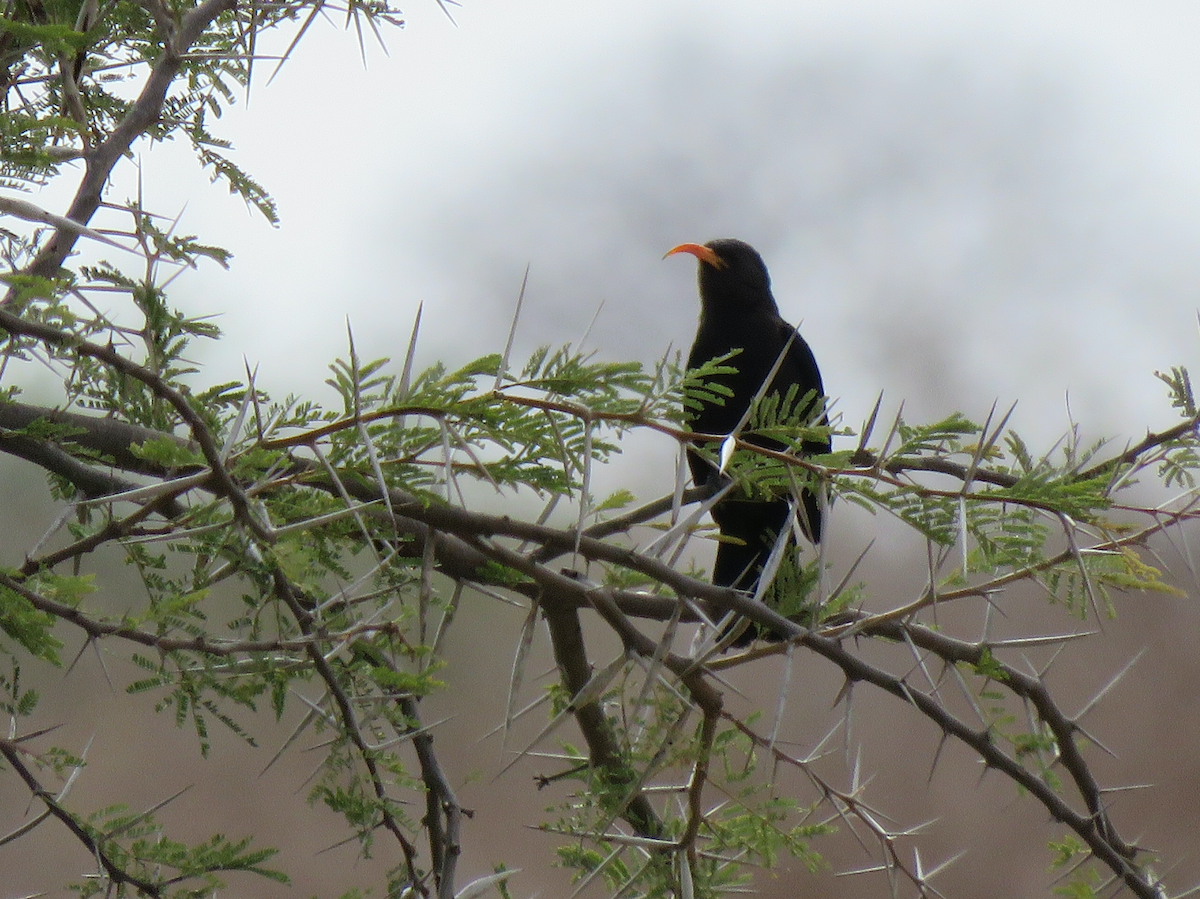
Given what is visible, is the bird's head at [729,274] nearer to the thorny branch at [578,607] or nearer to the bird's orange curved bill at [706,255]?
the bird's orange curved bill at [706,255]

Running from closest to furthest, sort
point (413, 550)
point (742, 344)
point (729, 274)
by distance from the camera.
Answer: point (413, 550) → point (742, 344) → point (729, 274)

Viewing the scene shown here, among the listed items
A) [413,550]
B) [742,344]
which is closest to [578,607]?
[413,550]

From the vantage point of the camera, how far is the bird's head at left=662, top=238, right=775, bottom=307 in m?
3.54

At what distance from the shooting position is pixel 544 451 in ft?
3.38

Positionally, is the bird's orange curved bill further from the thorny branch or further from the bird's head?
the thorny branch

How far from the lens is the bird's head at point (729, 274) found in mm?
3535

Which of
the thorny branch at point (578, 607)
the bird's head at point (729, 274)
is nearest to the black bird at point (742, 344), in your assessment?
the bird's head at point (729, 274)

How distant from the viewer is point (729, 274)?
355 cm

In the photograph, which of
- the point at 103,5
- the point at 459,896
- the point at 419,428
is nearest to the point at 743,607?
the point at 419,428

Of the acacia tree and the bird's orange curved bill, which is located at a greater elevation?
the bird's orange curved bill

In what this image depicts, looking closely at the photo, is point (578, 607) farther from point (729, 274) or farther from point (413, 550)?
point (729, 274)

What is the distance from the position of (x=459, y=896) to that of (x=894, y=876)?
1.65ft

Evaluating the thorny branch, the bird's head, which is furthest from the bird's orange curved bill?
the thorny branch

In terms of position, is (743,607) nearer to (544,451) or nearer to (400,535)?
(544,451)
